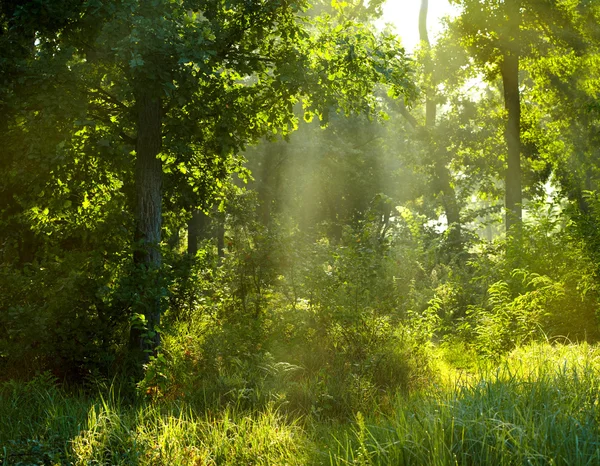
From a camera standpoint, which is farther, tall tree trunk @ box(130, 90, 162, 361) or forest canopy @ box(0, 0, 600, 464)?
tall tree trunk @ box(130, 90, 162, 361)

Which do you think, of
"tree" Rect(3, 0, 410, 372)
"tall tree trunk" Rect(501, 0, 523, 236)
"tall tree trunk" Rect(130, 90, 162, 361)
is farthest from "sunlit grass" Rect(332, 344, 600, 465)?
"tall tree trunk" Rect(501, 0, 523, 236)

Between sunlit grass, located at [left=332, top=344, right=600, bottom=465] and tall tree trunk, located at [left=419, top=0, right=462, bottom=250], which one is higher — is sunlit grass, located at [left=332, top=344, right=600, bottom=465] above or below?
below

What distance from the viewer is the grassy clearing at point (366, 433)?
444 centimetres

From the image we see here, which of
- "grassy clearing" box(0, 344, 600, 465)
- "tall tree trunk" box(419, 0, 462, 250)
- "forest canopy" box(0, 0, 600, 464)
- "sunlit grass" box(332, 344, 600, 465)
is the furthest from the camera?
"tall tree trunk" box(419, 0, 462, 250)

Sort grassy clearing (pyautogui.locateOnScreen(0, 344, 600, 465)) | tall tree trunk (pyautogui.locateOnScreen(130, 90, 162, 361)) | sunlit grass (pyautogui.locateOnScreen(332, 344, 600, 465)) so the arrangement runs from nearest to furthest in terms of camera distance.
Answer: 1. sunlit grass (pyautogui.locateOnScreen(332, 344, 600, 465))
2. grassy clearing (pyautogui.locateOnScreen(0, 344, 600, 465))
3. tall tree trunk (pyautogui.locateOnScreen(130, 90, 162, 361))

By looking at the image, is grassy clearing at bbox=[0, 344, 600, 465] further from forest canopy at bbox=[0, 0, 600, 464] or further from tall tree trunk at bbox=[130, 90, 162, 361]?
tall tree trunk at bbox=[130, 90, 162, 361]

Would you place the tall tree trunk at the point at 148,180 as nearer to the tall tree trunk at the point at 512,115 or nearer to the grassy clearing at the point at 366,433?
the grassy clearing at the point at 366,433

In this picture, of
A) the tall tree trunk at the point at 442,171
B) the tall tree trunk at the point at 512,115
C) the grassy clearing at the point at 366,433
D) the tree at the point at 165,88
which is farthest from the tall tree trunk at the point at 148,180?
the tall tree trunk at the point at 442,171

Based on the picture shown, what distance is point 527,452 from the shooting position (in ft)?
13.5

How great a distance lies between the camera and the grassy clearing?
14.6 ft

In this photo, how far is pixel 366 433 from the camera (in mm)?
5586

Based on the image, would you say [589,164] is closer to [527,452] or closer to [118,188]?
[118,188]

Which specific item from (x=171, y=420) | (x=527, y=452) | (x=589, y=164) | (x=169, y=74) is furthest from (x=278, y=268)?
(x=589, y=164)

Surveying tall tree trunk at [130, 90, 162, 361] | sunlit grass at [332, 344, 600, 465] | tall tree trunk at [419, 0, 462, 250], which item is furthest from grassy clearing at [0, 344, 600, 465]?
tall tree trunk at [419, 0, 462, 250]
